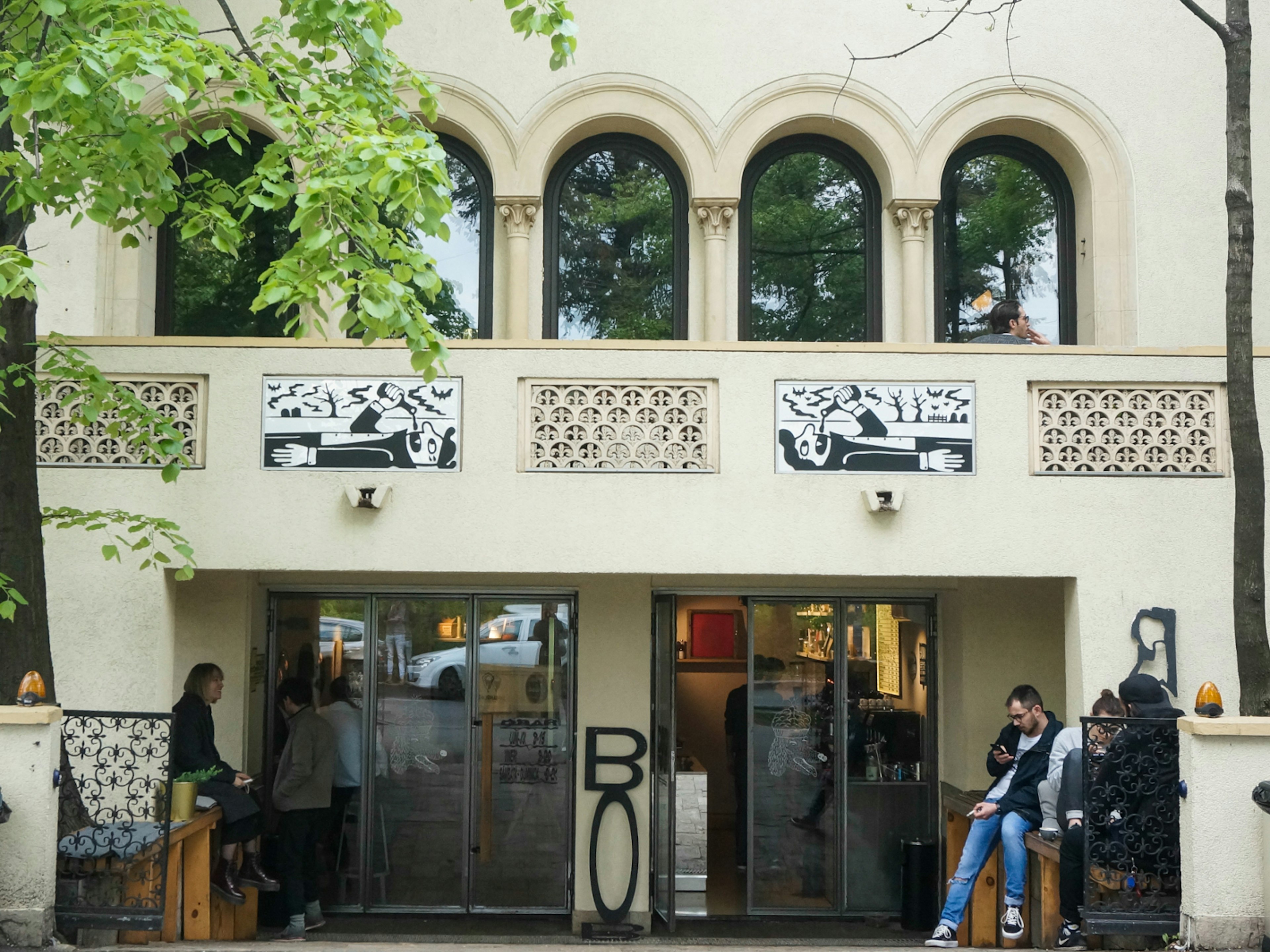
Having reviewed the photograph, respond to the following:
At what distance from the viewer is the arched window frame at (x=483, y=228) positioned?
1074 centimetres

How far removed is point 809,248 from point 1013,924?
5.75m

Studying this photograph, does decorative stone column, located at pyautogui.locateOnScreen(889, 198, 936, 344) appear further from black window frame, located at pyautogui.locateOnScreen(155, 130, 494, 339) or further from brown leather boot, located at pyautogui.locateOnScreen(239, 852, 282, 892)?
brown leather boot, located at pyautogui.locateOnScreen(239, 852, 282, 892)

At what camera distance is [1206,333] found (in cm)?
1004

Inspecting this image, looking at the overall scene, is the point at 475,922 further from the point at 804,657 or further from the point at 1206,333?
the point at 1206,333

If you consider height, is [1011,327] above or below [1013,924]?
above

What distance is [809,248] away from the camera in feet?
35.9

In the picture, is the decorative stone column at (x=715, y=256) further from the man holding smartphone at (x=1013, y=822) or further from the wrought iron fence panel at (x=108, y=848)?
the wrought iron fence panel at (x=108, y=848)

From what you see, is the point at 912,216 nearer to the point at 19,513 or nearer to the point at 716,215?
the point at 716,215

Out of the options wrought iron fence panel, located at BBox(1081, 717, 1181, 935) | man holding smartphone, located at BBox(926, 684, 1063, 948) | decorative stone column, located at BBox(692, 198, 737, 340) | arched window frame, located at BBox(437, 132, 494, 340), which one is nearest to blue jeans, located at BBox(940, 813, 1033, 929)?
man holding smartphone, located at BBox(926, 684, 1063, 948)

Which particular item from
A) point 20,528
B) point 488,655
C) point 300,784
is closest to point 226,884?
point 300,784

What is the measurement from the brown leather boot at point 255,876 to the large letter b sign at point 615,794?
2.42m

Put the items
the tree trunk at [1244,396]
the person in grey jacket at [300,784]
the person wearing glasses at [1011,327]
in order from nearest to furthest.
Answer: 1. the tree trunk at [1244,396]
2. the person in grey jacket at [300,784]
3. the person wearing glasses at [1011,327]

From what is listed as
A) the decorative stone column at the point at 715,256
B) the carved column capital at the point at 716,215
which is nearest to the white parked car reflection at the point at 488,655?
the decorative stone column at the point at 715,256

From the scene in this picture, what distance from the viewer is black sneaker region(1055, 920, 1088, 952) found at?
23.9ft
